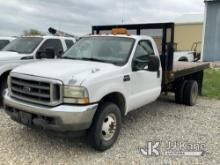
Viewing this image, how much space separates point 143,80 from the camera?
5.64 metres

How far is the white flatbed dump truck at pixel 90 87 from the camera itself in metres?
4.21

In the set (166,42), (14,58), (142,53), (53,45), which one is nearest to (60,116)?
(142,53)

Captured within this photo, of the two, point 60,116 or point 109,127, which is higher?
point 60,116

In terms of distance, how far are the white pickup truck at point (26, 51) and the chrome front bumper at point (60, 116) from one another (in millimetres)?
2846

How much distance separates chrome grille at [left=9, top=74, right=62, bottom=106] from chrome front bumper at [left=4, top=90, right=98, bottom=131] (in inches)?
4.1

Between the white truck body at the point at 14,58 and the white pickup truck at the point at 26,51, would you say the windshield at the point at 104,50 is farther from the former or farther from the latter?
the white truck body at the point at 14,58

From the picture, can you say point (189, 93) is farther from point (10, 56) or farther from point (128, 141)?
point (10, 56)


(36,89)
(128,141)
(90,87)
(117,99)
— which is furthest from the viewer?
(128,141)

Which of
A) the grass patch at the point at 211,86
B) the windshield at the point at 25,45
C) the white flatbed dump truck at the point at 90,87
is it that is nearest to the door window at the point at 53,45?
the windshield at the point at 25,45

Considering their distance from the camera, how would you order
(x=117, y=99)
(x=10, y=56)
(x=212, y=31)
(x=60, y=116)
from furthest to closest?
(x=212, y=31)
(x=10, y=56)
(x=117, y=99)
(x=60, y=116)

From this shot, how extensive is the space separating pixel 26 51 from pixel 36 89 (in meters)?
3.99

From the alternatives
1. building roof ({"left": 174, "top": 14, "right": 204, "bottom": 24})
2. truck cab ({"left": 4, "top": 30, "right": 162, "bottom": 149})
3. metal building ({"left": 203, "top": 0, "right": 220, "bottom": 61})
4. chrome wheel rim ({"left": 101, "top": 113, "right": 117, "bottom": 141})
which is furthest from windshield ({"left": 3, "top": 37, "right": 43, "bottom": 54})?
building roof ({"left": 174, "top": 14, "right": 204, "bottom": 24})

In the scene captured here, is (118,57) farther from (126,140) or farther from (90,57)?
(126,140)

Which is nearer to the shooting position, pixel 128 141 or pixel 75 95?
pixel 75 95
